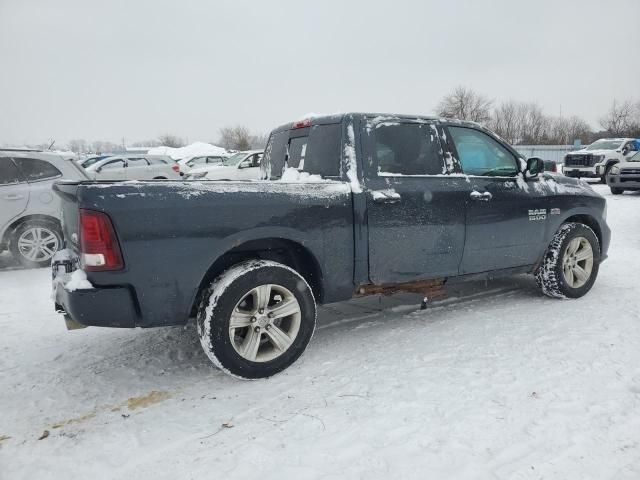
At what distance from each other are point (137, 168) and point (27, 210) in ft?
27.5

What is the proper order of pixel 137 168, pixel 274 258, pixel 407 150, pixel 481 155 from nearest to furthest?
pixel 274 258 < pixel 407 150 < pixel 481 155 < pixel 137 168

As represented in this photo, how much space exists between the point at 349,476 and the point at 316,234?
63.9 inches

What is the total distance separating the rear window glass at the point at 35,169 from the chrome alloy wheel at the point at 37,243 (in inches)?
30.9

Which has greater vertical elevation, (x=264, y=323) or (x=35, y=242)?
(x=35, y=242)

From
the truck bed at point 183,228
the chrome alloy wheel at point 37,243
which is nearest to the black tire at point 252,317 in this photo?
the truck bed at point 183,228

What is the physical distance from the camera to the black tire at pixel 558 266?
4684mm

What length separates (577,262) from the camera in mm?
4887

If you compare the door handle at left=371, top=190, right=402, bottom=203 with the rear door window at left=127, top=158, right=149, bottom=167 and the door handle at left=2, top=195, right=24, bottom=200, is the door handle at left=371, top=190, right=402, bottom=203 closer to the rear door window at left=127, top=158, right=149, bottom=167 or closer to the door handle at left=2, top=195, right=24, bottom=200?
the door handle at left=2, top=195, right=24, bottom=200

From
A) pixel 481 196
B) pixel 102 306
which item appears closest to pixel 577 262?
pixel 481 196

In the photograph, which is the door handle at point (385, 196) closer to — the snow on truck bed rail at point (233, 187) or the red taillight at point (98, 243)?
the snow on truck bed rail at point (233, 187)

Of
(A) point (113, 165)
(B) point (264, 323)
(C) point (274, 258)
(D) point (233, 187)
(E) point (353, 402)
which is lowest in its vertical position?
(E) point (353, 402)

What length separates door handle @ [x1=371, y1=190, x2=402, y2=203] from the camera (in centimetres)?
359

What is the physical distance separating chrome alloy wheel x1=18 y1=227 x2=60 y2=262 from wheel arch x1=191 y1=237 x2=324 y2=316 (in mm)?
4589

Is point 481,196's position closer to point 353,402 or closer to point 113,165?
point 353,402
